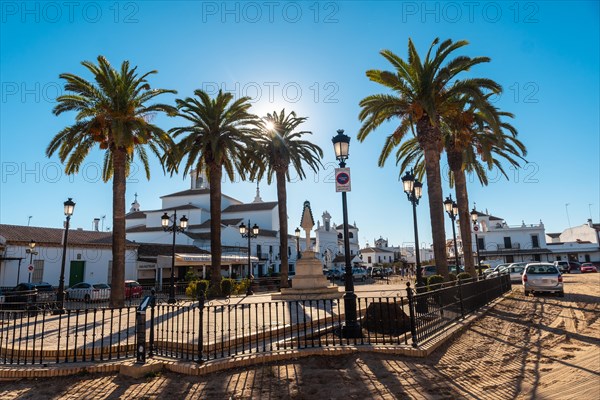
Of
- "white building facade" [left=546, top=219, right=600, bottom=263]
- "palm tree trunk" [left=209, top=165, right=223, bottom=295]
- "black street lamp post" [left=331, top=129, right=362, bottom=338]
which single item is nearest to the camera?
"black street lamp post" [left=331, top=129, right=362, bottom=338]

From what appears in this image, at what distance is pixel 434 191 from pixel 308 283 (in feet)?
23.7

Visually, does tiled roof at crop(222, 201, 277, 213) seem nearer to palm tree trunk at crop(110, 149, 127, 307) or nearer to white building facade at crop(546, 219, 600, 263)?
palm tree trunk at crop(110, 149, 127, 307)

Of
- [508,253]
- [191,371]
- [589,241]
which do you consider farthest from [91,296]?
[589,241]

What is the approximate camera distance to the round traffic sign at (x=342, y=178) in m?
9.59

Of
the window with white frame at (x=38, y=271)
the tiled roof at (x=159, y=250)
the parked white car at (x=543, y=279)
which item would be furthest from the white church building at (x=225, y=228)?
the parked white car at (x=543, y=279)

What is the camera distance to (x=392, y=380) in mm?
6180

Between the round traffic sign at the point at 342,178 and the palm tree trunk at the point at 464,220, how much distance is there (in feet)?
43.4

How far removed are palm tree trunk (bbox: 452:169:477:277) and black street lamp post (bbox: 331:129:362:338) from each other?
1317 cm

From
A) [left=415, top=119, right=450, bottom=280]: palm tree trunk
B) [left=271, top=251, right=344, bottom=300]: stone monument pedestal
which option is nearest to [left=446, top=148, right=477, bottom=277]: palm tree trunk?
[left=415, top=119, right=450, bottom=280]: palm tree trunk

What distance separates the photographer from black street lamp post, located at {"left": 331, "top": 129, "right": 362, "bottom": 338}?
339 inches

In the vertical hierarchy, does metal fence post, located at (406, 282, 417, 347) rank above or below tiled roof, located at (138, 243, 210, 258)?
below

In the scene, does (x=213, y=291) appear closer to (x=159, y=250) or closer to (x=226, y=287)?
(x=226, y=287)

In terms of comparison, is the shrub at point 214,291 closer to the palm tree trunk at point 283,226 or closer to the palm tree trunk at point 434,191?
the palm tree trunk at point 283,226

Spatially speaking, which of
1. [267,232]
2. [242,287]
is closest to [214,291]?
[242,287]
